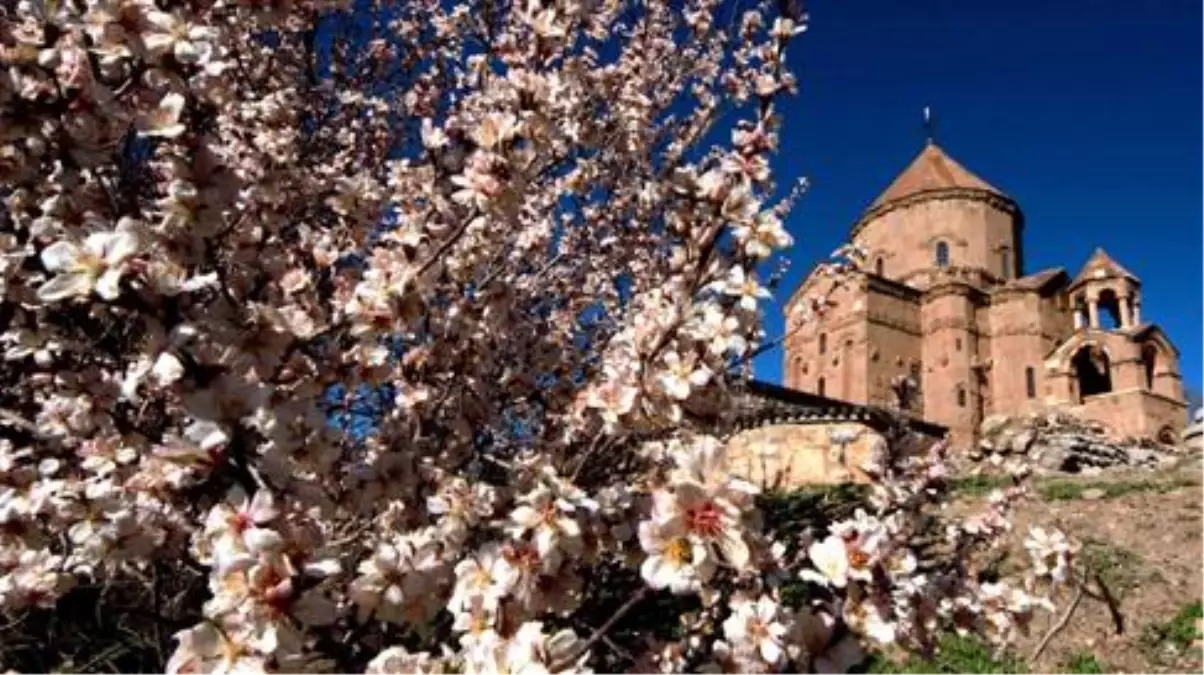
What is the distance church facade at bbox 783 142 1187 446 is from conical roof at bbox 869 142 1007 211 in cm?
17

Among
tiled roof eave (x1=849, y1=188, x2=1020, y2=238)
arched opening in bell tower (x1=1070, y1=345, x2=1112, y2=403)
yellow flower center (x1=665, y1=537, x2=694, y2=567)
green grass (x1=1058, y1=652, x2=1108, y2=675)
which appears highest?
tiled roof eave (x1=849, y1=188, x2=1020, y2=238)

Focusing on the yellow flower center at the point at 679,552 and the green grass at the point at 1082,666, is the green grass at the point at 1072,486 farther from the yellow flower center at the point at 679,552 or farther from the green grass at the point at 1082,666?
the yellow flower center at the point at 679,552

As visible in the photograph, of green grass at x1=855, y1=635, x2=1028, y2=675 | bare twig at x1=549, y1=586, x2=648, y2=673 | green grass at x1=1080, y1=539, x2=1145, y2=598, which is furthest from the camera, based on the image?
green grass at x1=1080, y1=539, x2=1145, y2=598

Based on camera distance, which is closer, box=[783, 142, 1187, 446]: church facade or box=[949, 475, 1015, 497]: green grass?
box=[949, 475, 1015, 497]: green grass

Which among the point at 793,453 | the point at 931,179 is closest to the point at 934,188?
the point at 931,179

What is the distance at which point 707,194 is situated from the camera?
2662 millimetres

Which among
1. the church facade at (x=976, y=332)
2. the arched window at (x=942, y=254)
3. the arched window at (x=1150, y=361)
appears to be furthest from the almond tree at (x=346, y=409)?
the arched window at (x=942, y=254)

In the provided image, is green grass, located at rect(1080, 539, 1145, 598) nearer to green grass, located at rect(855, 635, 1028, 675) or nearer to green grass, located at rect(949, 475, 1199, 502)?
green grass, located at rect(949, 475, 1199, 502)

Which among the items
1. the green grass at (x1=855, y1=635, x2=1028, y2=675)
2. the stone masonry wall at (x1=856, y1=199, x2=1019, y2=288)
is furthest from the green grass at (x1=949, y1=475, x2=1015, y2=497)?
the stone masonry wall at (x1=856, y1=199, x2=1019, y2=288)

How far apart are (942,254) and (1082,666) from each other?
41.2 meters

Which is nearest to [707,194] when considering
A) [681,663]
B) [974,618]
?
[681,663]

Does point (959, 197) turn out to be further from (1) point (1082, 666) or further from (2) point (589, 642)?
(2) point (589, 642)

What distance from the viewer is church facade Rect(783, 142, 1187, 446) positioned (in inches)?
1673

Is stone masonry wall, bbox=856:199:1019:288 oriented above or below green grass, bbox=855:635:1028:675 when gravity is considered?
above
